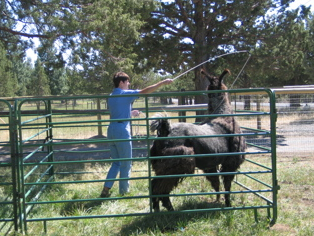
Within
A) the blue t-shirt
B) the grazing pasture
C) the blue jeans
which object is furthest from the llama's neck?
the blue jeans

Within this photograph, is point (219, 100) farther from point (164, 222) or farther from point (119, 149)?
point (164, 222)

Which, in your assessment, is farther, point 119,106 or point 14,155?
point 119,106

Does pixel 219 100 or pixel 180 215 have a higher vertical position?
pixel 219 100

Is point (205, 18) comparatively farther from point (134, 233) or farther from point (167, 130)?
point (134, 233)

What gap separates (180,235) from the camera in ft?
11.8

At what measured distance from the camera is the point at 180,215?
4.17m

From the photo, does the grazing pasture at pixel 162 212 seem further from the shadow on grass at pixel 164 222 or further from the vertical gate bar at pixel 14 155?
the vertical gate bar at pixel 14 155

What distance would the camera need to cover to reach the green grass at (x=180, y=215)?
376 centimetres

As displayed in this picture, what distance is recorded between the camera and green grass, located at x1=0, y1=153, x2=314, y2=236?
3.76 meters

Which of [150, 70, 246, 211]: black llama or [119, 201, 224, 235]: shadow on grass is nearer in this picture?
[119, 201, 224, 235]: shadow on grass

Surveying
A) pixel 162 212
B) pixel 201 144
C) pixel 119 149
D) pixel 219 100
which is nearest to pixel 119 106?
pixel 119 149

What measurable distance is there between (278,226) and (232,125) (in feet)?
4.93

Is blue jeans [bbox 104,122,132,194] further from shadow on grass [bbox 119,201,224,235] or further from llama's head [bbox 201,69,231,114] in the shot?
llama's head [bbox 201,69,231,114]

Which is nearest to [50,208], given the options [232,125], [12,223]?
[12,223]
